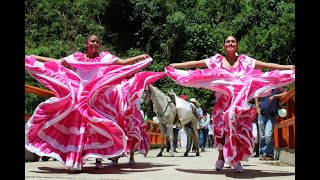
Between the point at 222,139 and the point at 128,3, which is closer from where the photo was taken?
the point at 222,139

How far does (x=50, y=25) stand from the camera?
121 ft

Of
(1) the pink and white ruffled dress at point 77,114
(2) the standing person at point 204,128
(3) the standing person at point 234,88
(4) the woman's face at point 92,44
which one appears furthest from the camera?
(2) the standing person at point 204,128

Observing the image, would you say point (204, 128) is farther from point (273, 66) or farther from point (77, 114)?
point (77, 114)

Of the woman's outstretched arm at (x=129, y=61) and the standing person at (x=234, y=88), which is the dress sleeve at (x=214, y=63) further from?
the woman's outstretched arm at (x=129, y=61)

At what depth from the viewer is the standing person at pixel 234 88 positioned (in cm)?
661

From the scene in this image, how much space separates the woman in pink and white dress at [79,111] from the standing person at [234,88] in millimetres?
969

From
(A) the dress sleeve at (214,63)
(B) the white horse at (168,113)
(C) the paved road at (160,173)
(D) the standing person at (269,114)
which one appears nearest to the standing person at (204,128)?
(B) the white horse at (168,113)

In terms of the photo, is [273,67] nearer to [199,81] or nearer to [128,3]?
[199,81]

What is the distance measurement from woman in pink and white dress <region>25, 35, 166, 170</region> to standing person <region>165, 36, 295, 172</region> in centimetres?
97

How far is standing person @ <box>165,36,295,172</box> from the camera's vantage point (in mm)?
6605

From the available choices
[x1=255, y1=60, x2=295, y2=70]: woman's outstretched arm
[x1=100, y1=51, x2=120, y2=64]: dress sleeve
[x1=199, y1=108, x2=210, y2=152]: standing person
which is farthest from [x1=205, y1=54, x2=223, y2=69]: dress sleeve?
[x1=199, y1=108, x2=210, y2=152]: standing person
